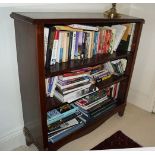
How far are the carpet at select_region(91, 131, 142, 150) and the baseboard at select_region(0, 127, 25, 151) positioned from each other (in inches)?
26.4

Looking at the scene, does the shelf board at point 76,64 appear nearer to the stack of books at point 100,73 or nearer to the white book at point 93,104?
the stack of books at point 100,73

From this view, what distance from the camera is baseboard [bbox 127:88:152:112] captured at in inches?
85.7

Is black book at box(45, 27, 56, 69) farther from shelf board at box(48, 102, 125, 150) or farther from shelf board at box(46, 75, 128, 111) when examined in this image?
shelf board at box(48, 102, 125, 150)

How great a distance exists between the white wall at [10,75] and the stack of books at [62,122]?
11.4 inches

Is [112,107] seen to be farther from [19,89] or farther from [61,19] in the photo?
[61,19]

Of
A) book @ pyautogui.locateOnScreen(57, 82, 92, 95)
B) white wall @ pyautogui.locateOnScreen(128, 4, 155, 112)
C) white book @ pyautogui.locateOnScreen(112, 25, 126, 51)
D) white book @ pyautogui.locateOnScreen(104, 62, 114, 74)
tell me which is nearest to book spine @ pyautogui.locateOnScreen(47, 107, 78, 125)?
book @ pyautogui.locateOnScreen(57, 82, 92, 95)

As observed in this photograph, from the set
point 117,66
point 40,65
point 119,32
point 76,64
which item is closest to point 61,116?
A: point 76,64

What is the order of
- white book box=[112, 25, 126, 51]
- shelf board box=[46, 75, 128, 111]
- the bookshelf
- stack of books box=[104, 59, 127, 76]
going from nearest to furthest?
the bookshelf < shelf board box=[46, 75, 128, 111] < white book box=[112, 25, 126, 51] < stack of books box=[104, 59, 127, 76]

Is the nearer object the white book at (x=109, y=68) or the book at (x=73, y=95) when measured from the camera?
the book at (x=73, y=95)

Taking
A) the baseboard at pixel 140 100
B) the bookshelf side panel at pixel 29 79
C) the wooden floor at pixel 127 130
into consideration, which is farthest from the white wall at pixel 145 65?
the bookshelf side panel at pixel 29 79

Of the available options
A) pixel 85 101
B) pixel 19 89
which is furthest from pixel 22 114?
pixel 85 101

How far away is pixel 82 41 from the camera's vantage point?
1313 millimetres

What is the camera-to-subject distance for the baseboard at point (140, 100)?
2178 mm

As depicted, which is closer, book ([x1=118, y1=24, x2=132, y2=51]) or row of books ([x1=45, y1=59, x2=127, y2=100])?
row of books ([x1=45, y1=59, x2=127, y2=100])
